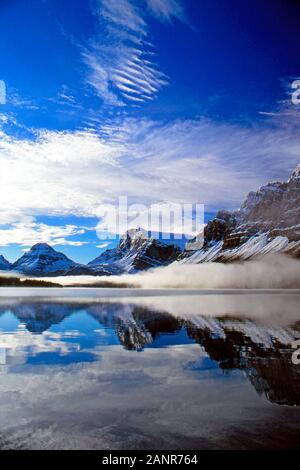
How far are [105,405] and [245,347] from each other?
12.7 metres

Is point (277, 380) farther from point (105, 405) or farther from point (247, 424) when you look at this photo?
point (105, 405)

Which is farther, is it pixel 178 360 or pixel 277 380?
pixel 178 360

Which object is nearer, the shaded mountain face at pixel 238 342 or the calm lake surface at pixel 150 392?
the calm lake surface at pixel 150 392

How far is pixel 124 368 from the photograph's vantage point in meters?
20.2

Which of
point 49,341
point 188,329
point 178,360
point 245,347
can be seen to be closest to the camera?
point 178,360

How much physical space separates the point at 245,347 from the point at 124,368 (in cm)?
847

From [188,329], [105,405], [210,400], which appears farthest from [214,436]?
[188,329]

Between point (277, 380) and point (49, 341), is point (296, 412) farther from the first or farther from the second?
point (49, 341)

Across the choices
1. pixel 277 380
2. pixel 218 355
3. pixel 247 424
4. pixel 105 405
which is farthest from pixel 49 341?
pixel 247 424

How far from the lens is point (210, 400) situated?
15039mm

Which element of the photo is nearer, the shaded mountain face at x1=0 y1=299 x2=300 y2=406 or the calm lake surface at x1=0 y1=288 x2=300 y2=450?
the calm lake surface at x1=0 y1=288 x2=300 y2=450

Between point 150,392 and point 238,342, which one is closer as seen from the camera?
point 150,392
